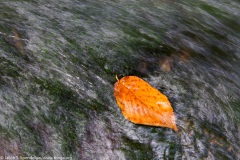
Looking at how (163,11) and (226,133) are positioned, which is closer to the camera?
(226,133)

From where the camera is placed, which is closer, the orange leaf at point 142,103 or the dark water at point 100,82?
the dark water at point 100,82

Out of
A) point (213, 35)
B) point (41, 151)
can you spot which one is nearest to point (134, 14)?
point (213, 35)

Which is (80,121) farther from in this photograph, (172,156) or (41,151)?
(172,156)

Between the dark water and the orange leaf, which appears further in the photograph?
the orange leaf
